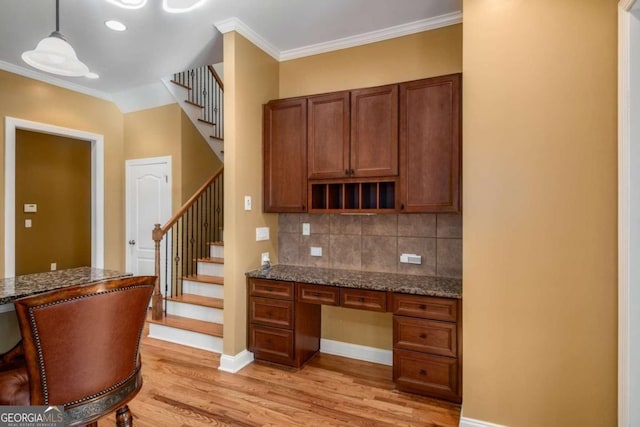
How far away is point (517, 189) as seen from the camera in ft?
6.31

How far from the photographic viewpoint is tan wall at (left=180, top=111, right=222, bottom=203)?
445cm

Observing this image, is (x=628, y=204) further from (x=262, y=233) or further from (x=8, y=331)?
(x=8, y=331)

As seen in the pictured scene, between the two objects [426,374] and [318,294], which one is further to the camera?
[318,294]

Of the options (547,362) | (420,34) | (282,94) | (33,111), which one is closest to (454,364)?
(547,362)

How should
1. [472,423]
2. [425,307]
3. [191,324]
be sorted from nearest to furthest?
[472,423] → [425,307] → [191,324]

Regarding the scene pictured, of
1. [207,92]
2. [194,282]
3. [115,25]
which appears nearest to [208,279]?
[194,282]

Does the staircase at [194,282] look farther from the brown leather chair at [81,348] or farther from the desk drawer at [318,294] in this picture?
the brown leather chair at [81,348]

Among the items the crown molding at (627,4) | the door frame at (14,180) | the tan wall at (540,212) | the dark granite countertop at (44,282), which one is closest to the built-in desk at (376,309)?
the tan wall at (540,212)

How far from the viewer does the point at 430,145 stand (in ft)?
8.21

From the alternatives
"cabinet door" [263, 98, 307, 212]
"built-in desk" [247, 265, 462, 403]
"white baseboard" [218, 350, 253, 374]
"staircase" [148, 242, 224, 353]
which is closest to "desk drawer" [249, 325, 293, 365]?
"built-in desk" [247, 265, 462, 403]

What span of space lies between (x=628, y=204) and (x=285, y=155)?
241cm

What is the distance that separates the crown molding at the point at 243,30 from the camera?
9.05 ft

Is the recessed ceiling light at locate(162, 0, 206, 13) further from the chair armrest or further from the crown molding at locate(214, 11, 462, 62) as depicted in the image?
the chair armrest

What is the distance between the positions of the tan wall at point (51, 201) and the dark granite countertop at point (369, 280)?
3.90 metres
